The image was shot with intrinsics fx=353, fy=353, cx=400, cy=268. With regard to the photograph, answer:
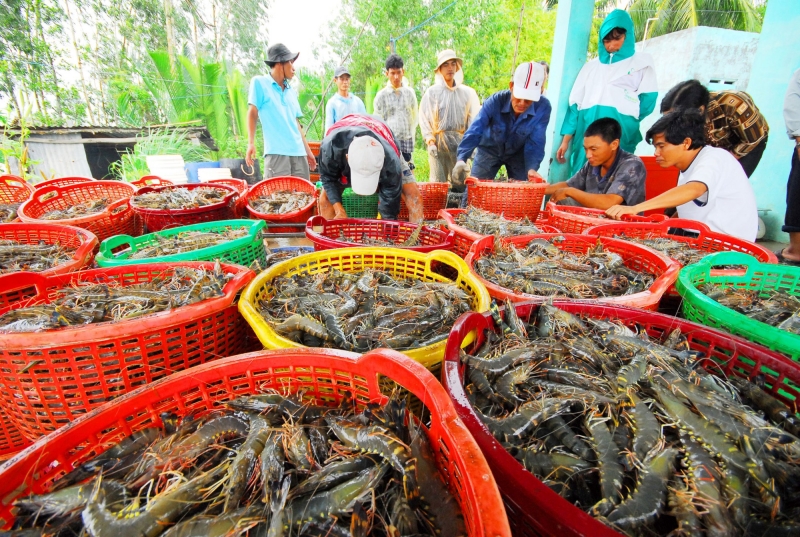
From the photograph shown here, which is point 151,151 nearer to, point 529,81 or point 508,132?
point 508,132

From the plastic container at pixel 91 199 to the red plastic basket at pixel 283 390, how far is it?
3.15 metres

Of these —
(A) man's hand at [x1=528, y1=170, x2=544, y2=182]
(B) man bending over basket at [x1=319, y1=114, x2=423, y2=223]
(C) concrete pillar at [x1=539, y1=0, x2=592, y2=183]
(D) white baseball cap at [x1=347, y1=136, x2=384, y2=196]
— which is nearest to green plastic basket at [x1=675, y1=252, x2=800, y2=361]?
(B) man bending over basket at [x1=319, y1=114, x2=423, y2=223]

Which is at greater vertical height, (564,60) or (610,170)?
(564,60)

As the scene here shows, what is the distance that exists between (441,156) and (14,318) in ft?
26.3

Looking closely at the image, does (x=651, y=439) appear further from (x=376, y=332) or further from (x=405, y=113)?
(x=405, y=113)

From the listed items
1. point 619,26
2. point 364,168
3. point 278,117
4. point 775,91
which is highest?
point 619,26

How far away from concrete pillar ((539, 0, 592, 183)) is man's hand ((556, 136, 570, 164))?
15 cm

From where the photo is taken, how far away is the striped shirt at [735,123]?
5.14 meters

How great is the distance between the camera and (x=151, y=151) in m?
11.1

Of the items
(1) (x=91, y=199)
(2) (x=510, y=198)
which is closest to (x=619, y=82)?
(2) (x=510, y=198)

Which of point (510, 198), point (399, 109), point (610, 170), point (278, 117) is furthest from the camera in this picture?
point (399, 109)

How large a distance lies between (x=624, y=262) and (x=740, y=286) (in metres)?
0.75

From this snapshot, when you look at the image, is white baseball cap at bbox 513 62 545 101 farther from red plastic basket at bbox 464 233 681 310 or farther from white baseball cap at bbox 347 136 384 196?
red plastic basket at bbox 464 233 681 310

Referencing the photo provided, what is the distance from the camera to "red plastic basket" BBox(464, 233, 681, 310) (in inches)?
81.5
